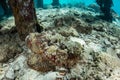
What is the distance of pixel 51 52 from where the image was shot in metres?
4.26

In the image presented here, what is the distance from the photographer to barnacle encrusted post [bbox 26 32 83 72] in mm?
4258

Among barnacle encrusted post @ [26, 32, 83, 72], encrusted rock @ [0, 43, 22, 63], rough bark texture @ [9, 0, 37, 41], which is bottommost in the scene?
encrusted rock @ [0, 43, 22, 63]

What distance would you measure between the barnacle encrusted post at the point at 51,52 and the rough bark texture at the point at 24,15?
935 mm

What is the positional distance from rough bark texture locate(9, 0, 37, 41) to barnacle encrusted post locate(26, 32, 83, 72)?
0.93 meters

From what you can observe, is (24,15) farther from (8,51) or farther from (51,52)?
(51,52)

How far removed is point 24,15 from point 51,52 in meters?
1.74

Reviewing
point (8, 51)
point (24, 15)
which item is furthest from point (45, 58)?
point (24, 15)

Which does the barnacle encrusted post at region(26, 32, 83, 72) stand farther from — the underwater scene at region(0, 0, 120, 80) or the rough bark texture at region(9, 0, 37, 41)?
the rough bark texture at region(9, 0, 37, 41)

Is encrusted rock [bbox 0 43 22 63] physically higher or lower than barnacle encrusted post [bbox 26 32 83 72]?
lower

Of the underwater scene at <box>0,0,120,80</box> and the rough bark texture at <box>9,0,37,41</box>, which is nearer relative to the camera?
the underwater scene at <box>0,0,120,80</box>

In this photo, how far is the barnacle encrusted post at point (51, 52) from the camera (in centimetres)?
426

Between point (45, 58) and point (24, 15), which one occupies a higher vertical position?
point (24, 15)

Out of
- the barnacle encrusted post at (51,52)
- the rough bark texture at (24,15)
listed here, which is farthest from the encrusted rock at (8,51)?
the barnacle encrusted post at (51,52)

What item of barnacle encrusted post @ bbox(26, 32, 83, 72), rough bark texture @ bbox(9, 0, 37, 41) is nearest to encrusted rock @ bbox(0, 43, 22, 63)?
rough bark texture @ bbox(9, 0, 37, 41)
